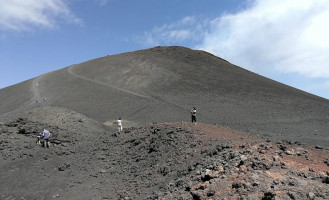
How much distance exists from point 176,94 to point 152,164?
26.5m

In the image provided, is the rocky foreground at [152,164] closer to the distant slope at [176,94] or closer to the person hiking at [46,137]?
the person hiking at [46,137]

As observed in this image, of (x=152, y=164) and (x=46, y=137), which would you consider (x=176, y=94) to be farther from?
(x=152, y=164)

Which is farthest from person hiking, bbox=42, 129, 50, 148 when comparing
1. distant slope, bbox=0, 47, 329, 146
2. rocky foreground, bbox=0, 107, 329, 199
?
distant slope, bbox=0, 47, 329, 146

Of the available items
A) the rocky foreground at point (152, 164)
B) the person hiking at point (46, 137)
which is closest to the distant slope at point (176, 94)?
the rocky foreground at point (152, 164)

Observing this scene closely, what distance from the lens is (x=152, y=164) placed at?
42.9 ft

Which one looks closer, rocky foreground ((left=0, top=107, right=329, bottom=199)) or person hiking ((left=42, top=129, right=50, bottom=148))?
rocky foreground ((left=0, top=107, right=329, bottom=199))

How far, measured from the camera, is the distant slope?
2982 centimetres

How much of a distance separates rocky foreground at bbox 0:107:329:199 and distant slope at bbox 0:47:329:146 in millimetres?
12092

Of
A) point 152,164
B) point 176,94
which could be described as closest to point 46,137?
point 152,164

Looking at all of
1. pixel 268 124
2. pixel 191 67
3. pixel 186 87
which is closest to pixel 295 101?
pixel 268 124

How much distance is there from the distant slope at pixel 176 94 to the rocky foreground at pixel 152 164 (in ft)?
39.7

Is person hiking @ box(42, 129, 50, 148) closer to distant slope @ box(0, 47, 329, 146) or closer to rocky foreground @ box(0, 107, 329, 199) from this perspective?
rocky foreground @ box(0, 107, 329, 199)

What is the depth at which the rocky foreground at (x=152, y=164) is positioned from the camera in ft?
24.7

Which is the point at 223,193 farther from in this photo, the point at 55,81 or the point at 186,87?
the point at 55,81
